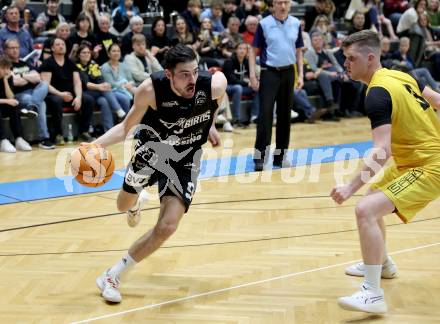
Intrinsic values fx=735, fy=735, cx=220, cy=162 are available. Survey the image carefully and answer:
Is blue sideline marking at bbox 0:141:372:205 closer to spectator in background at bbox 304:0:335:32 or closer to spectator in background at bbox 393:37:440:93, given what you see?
spectator in background at bbox 393:37:440:93

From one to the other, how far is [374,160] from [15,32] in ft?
27.8

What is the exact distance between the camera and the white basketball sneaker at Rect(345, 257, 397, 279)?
5.16 m

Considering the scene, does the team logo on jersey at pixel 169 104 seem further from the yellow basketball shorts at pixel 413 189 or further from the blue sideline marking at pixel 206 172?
the blue sideline marking at pixel 206 172

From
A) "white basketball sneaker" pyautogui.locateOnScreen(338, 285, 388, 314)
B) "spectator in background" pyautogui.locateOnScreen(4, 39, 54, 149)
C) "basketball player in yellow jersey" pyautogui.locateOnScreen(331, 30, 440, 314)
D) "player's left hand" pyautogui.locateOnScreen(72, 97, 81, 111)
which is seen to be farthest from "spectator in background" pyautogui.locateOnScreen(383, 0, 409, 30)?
"white basketball sneaker" pyautogui.locateOnScreen(338, 285, 388, 314)

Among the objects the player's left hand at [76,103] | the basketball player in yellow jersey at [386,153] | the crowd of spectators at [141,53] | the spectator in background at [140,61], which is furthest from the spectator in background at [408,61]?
the basketball player in yellow jersey at [386,153]

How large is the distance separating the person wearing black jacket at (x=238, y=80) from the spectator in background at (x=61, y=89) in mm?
2677

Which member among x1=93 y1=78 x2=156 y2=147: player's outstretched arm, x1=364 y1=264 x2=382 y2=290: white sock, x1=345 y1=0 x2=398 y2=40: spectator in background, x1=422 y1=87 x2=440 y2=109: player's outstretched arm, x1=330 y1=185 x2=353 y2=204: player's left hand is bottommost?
x1=345 y1=0 x2=398 y2=40: spectator in background

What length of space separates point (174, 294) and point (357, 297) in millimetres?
1212

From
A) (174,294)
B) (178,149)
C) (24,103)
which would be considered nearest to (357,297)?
(174,294)

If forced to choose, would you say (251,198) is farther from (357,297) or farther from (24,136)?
(24,136)

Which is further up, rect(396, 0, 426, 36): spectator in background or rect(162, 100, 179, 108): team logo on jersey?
rect(162, 100, 179, 108): team logo on jersey

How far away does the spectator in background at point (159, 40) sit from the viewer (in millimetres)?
12727

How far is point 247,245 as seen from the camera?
6.02m

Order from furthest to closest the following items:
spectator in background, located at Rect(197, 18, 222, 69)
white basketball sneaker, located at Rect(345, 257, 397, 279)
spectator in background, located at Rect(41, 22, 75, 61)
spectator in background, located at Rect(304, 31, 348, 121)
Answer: spectator in background, located at Rect(304, 31, 348, 121) → spectator in background, located at Rect(197, 18, 222, 69) → spectator in background, located at Rect(41, 22, 75, 61) → white basketball sneaker, located at Rect(345, 257, 397, 279)
